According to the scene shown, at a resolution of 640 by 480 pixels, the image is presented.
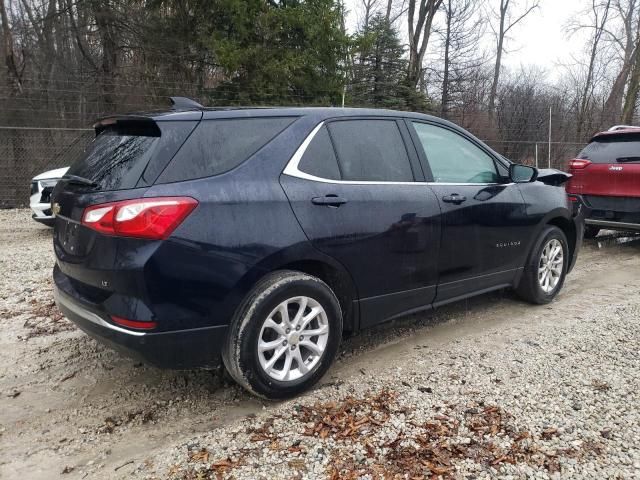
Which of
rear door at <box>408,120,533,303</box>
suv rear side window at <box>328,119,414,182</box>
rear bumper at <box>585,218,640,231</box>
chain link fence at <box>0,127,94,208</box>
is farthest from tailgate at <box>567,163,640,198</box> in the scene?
chain link fence at <box>0,127,94,208</box>

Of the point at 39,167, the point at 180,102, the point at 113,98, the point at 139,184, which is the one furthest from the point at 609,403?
the point at 113,98

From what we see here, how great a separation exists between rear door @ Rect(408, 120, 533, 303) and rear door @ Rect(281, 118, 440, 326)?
16 cm

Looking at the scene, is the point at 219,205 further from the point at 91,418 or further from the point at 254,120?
the point at 91,418

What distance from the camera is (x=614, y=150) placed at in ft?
22.8

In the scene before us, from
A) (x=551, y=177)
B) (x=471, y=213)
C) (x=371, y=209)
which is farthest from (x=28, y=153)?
(x=551, y=177)

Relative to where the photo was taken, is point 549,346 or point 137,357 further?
point 549,346

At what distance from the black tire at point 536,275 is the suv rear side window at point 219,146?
277cm

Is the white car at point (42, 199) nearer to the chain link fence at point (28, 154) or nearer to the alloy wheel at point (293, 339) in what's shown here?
the chain link fence at point (28, 154)

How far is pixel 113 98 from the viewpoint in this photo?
13625 millimetres

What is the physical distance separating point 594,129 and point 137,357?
1915 centimetres

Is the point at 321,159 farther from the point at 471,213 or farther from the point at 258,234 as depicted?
the point at 471,213

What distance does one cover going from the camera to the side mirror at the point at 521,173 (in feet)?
14.4

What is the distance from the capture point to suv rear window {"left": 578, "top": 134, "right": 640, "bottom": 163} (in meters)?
6.74

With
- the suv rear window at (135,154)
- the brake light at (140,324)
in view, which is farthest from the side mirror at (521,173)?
the brake light at (140,324)
